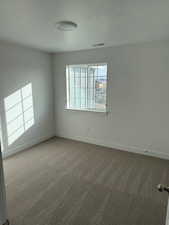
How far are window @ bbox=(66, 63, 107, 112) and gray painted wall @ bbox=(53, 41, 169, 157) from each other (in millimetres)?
187

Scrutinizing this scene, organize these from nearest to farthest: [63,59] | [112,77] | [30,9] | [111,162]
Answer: [30,9], [111,162], [112,77], [63,59]

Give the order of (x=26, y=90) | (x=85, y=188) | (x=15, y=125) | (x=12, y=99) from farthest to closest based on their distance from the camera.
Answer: (x=26, y=90) → (x=15, y=125) → (x=12, y=99) → (x=85, y=188)

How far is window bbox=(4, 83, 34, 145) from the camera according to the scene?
3.22 m

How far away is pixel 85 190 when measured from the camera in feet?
7.24

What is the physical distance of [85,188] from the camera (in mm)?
2250

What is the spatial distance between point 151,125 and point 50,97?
9.07ft

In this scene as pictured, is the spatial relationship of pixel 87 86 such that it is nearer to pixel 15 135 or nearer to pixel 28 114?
pixel 28 114

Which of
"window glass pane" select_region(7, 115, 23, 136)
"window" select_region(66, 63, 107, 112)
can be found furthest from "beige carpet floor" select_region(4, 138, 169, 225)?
"window" select_region(66, 63, 107, 112)

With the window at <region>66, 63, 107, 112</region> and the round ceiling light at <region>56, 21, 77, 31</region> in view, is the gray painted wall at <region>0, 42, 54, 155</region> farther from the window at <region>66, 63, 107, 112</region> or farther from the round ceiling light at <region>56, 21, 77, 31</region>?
the round ceiling light at <region>56, 21, 77, 31</region>

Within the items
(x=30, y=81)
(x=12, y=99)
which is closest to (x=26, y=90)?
(x=30, y=81)

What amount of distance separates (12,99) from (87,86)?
186 centimetres

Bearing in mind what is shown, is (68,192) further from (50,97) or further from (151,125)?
(50,97)

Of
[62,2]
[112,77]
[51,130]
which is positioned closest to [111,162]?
[112,77]

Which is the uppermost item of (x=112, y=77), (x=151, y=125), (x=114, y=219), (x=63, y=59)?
(x=63, y=59)
